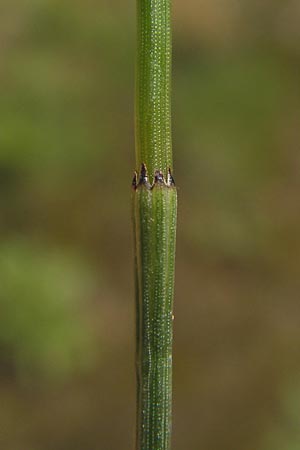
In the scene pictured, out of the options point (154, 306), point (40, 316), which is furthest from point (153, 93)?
point (40, 316)

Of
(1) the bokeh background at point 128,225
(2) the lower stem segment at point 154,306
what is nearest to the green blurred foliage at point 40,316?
(1) the bokeh background at point 128,225

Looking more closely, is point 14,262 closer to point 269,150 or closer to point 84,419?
point 84,419

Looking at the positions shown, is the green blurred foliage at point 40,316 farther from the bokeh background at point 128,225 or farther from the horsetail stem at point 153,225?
the horsetail stem at point 153,225

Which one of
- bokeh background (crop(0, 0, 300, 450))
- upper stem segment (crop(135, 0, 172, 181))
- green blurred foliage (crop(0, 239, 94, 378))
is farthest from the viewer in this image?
bokeh background (crop(0, 0, 300, 450))

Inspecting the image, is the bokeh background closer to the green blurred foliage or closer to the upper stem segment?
the green blurred foliage

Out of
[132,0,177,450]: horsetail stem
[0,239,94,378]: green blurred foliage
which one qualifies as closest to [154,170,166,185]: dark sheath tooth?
[132,0,177,450]: horsetail stem

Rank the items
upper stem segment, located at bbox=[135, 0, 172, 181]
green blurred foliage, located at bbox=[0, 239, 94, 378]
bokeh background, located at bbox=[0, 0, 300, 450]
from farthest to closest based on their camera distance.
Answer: bokeh background, located at bbox=[0, 0, 300, 450] → green blurred foliage, located at bbox=[0, 239, 94, 378] → upper stem segment, located at bbox=[135, 0, 172, 181]

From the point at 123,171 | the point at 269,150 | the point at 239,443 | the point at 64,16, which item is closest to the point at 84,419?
the point at 239,443
